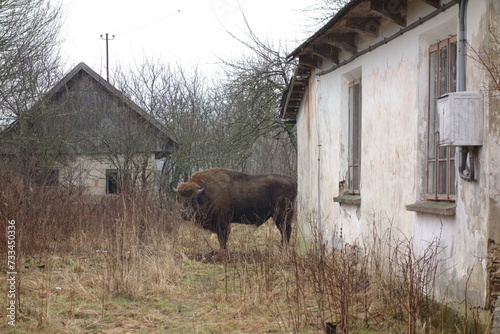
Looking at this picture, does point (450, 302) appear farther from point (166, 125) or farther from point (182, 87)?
point (182, 87)

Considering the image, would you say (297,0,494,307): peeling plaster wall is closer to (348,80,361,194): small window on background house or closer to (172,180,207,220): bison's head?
(348,80,361,194): small window on background house

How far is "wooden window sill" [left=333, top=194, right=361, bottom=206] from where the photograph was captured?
32.6 feet

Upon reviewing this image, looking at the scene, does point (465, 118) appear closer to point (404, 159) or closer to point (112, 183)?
point (404, 159)

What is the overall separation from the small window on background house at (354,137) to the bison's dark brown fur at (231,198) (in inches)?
179

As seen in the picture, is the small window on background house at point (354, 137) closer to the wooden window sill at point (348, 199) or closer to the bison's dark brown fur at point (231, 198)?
the wooden window sill at point (348, 199)

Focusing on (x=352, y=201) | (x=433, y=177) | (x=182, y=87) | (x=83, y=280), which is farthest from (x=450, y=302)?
(x=182, y=87)

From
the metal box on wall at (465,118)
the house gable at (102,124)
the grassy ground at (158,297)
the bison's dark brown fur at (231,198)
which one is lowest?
the grassy ground at (158,297)

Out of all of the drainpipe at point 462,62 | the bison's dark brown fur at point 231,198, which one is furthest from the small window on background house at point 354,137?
the bison's dark brown fur at point 231,198

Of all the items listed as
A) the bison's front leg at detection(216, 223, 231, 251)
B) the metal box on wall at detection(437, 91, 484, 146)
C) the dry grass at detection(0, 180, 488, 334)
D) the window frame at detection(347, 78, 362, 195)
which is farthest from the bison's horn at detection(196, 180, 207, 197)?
the metal box on wall at detection(437, 91, 484, 146)

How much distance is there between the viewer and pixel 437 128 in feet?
23.6

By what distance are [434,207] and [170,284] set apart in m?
4.39

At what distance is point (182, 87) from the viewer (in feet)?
75.9

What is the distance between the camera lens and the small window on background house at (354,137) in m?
10.5

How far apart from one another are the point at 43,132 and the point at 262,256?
12.2 m
